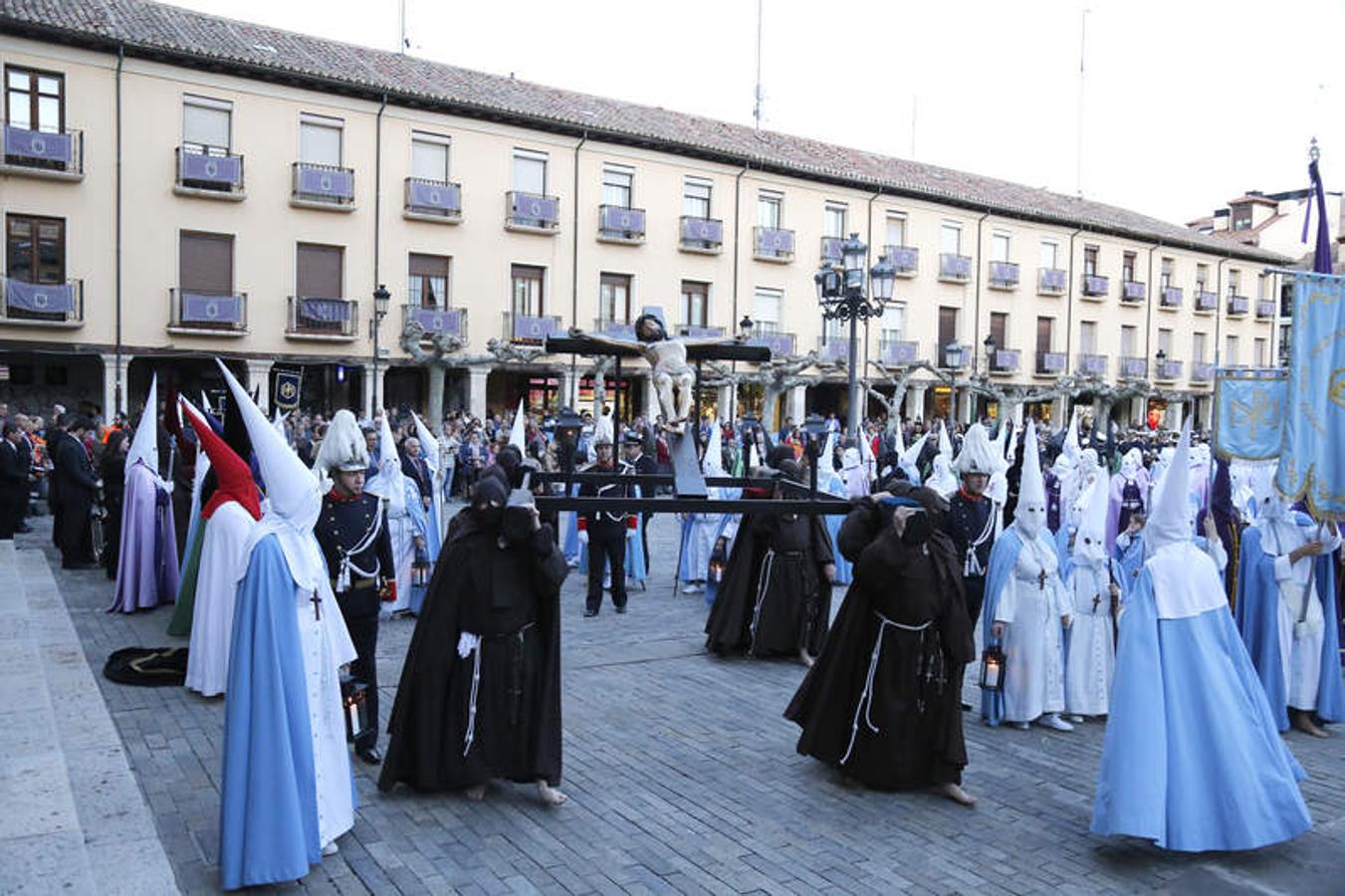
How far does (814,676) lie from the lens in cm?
603

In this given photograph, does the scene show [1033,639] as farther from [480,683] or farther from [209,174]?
[209,174]

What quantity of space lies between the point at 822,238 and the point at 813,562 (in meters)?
25.1

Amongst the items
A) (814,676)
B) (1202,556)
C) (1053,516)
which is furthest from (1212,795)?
(1053,516)

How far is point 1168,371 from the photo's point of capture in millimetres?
40812

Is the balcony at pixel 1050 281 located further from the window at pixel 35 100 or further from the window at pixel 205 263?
the window at pixel 35 100

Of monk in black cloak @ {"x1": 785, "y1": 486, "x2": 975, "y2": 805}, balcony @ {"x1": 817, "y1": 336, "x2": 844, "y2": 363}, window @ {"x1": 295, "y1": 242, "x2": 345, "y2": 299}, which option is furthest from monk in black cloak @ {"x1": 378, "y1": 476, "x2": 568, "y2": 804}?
balcony @ {"x1": 817, "y1": 336, "x2": 844, "y2": 363}

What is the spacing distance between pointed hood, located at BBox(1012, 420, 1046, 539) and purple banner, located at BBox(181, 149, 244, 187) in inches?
848

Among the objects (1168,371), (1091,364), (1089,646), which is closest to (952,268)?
(1091,364)

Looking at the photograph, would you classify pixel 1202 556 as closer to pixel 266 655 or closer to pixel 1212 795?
pixel 1212 795

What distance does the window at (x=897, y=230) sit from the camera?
33844 millimetres

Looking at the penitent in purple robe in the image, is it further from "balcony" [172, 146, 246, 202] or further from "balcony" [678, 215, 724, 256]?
"balcony" [678, 215, 724, 256]

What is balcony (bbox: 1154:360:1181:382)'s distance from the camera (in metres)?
40.2

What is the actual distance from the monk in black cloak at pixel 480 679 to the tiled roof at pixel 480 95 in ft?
71.2

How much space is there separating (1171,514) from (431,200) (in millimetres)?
23208
